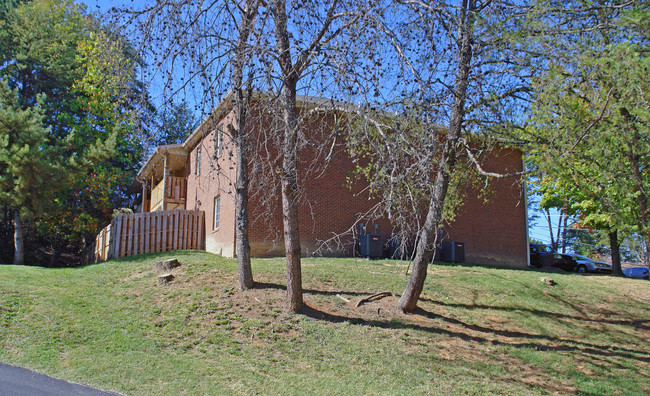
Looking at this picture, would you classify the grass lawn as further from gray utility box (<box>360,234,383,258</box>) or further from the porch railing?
the porch railing

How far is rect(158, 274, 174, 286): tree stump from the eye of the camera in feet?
38.1

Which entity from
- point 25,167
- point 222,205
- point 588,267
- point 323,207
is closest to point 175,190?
point 222,205

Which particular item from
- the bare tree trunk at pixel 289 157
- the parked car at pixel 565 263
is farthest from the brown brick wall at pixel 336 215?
the parked car at pixel 565 263

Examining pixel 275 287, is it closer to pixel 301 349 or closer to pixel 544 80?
pixel 301 349

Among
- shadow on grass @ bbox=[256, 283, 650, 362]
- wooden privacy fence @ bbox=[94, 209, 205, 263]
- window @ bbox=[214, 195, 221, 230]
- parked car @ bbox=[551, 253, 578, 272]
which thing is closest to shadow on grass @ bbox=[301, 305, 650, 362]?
shadow on grass @ bbox=[256, 283, 650, 362]

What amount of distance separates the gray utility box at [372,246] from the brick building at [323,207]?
0.55 m

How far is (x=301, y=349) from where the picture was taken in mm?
8352

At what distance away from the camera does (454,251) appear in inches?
701

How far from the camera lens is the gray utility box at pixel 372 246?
1666 centimetres

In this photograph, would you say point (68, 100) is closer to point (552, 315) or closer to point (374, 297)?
point (374, 297)

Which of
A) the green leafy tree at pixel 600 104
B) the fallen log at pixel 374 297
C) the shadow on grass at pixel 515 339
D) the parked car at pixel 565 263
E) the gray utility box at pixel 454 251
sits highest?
the green leafy tree at pixel 600 104

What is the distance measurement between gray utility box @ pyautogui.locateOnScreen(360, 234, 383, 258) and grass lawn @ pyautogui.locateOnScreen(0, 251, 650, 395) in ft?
9.68

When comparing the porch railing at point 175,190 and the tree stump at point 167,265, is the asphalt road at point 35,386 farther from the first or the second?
the porch railing at point 175,190

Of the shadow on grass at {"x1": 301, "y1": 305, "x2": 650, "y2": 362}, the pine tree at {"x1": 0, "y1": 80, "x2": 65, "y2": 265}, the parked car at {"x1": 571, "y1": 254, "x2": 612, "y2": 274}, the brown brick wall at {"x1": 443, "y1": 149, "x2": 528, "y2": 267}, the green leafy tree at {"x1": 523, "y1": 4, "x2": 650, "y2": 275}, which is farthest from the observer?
the parked car at {"x1": 571, "y1": 254, "x2": 612, "y2": 274}
